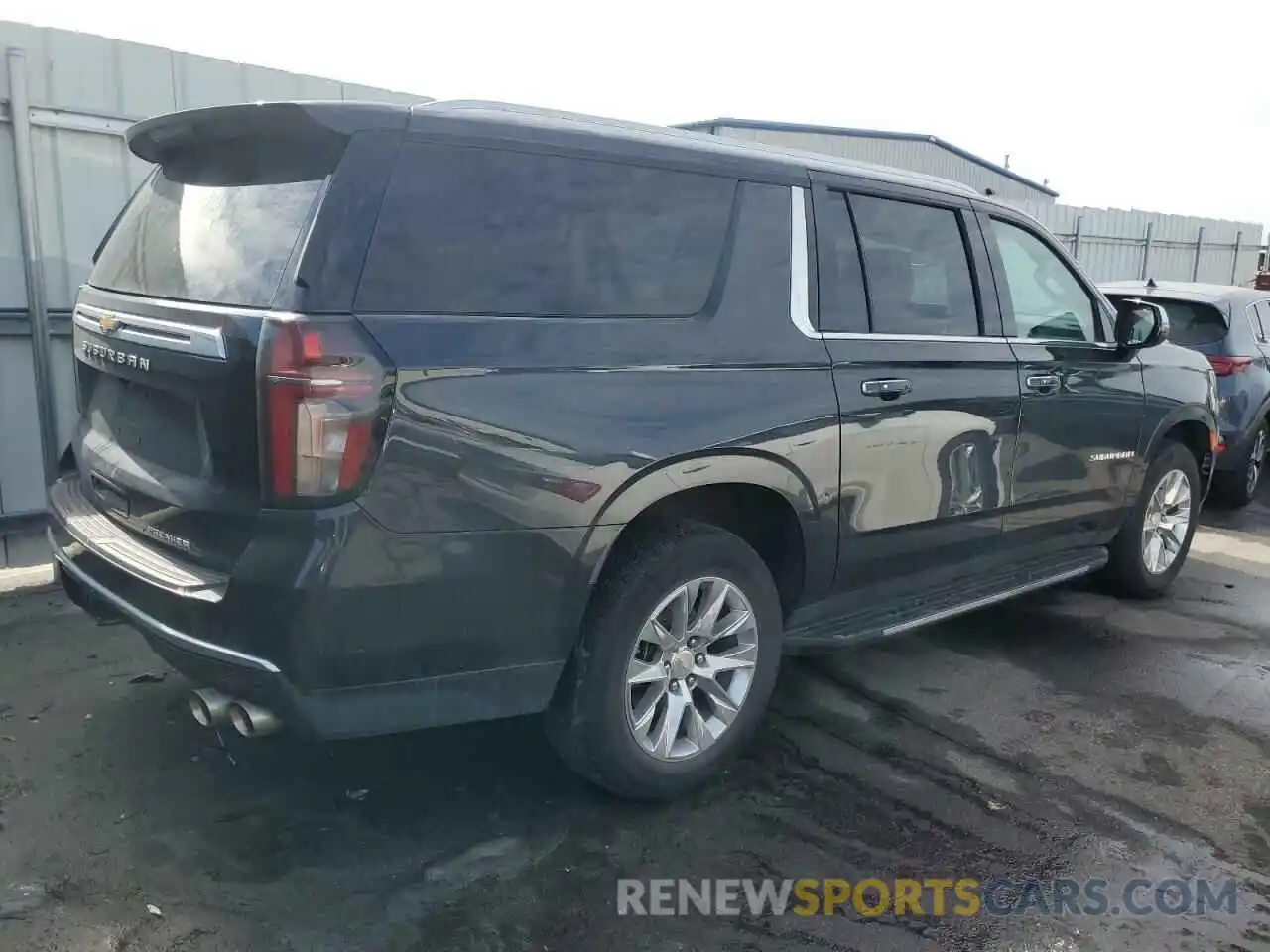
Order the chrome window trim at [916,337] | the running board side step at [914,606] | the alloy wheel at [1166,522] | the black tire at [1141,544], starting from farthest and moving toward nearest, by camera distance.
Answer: the alloy wheel at [1166,522] < the black tire at [1141,544] < the running board side step at [914,606] < the chrome window trim at [916,337]

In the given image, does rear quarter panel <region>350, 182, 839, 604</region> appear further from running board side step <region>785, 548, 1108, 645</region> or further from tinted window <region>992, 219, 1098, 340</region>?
tinted window <region>992, 219, 1098, 340</region>

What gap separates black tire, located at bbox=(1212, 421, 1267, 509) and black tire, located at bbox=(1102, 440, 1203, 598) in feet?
8.85

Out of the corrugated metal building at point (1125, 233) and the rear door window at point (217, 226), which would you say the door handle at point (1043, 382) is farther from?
the corrugated metal building at point (1125, 233)

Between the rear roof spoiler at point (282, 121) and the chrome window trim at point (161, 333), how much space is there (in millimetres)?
554

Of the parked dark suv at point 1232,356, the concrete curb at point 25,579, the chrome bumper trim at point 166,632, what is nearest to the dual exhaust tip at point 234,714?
the chrome bumper trim at point 166,632

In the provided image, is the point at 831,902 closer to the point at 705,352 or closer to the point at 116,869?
the point at 705,352

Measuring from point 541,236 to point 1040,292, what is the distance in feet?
8.88

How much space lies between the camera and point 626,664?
3055 mm

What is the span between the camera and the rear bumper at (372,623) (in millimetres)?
2504

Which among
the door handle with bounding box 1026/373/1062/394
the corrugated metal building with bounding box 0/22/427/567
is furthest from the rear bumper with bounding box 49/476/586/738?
the corrugated metal building with bounding box 0/22/427/567

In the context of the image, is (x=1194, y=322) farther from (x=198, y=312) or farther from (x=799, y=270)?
(x=198, y=312)

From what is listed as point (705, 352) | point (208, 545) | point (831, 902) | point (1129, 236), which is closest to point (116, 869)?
point (208, 545)

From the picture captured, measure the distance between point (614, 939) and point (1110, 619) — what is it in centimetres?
370
